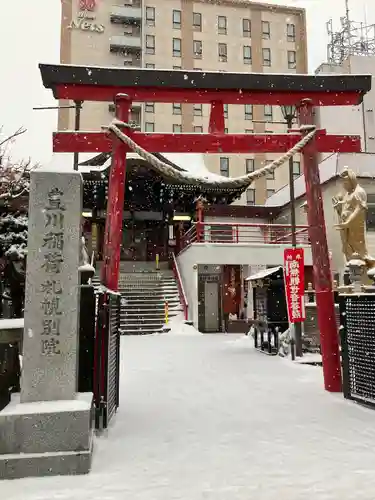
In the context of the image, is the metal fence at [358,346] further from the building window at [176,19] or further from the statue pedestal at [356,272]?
the building window at [176,19]

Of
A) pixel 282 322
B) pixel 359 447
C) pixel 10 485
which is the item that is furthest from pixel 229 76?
pixel 282 322

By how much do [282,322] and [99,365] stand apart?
9040 millimetres

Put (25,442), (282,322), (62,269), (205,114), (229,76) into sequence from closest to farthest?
1. (25,442)
2. (62,269)
3. (229,76)
4. (282,322)
5. (205,114)

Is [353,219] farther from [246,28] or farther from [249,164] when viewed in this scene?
[246,28]

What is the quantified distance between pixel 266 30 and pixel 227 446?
44819mm

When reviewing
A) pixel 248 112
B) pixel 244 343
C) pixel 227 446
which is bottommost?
pixel 227 446

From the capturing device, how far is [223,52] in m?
40.9

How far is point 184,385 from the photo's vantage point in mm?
8008

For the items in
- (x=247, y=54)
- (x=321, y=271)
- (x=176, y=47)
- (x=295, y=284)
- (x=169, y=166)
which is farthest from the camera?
(x=247, y=54)

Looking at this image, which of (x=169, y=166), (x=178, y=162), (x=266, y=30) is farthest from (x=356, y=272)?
(x=266, y=30)

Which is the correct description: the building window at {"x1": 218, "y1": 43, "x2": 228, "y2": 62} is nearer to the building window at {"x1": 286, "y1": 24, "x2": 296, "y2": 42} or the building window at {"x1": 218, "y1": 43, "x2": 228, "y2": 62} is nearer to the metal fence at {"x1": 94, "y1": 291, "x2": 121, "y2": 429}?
the building window at {"x1": 286, "y1": 24, "x2": 296, "y2": 42}

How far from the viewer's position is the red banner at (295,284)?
1134 cm

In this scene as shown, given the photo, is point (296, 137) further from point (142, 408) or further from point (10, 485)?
point (10, 485)

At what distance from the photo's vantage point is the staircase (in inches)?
733
